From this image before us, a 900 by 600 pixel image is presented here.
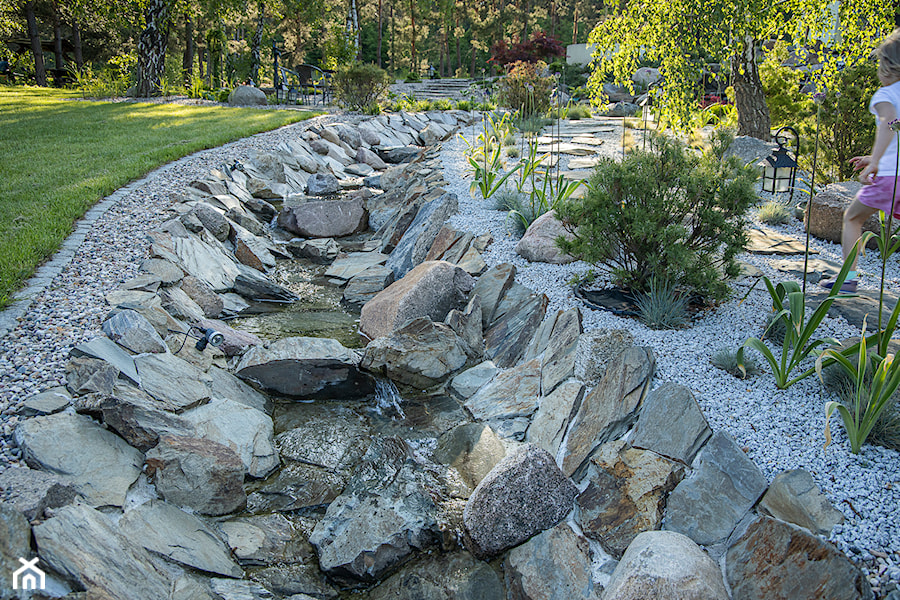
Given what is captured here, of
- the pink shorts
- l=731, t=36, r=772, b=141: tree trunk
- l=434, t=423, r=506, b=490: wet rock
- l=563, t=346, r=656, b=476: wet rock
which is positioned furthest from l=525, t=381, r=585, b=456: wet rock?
l=731, t=36, r=772, b=141: tree trunk

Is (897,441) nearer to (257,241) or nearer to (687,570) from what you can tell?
(687,570)

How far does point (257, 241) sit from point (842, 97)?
20.5ft

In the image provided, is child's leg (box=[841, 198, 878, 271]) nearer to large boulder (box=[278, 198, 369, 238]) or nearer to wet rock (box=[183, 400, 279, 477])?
wet rock (box=[183, 400, 279, 477])

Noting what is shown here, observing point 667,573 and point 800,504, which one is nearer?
point 667,573

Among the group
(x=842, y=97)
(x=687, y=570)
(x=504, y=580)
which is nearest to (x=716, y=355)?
(x=687, y=570)

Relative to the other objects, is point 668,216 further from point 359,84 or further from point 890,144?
point 359,84

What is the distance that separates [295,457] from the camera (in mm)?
3480

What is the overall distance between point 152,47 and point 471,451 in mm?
15429

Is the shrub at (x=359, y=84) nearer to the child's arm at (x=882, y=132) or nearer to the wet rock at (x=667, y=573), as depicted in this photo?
the child's arm at (x=882, y=132)

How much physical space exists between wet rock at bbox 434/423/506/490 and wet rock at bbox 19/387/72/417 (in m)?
1.95

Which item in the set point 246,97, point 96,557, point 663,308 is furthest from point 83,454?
point 246,97

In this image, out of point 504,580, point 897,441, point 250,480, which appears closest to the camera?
point 897,441

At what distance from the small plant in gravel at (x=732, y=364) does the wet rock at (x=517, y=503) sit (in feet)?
3.50

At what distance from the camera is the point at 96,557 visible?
2219 mm
